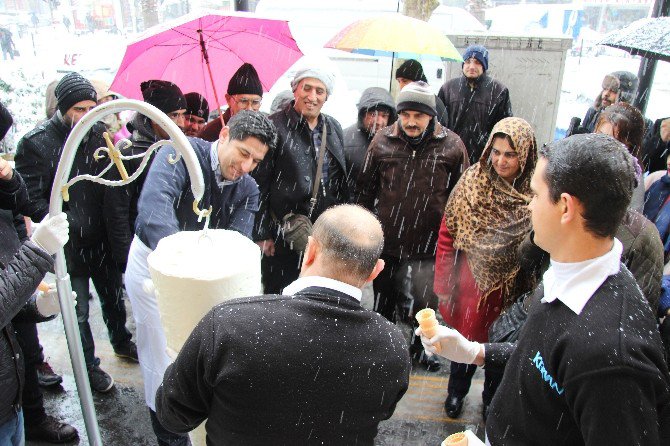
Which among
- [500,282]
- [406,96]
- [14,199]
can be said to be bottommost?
[500,282]

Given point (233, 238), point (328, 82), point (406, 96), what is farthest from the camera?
point (328, 82)

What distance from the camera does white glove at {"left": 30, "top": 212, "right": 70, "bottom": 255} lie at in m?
1.86

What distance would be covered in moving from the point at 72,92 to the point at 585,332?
316 centimetres

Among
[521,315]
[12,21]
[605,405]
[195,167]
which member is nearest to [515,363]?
[605,405]

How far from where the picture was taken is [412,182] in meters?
3.79

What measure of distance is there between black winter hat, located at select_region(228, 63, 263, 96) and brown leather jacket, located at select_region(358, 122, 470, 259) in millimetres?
1083

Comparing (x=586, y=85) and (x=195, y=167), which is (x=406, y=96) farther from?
(x=586, y=85)

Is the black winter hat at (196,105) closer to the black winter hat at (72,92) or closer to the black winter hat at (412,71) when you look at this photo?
the black winter hat at (72,92)

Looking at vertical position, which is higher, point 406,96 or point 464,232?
point 406,96

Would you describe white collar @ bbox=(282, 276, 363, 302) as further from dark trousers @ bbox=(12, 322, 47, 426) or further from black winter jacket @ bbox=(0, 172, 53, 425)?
dark trousers @ bbox=(12, 322, 47, 426)

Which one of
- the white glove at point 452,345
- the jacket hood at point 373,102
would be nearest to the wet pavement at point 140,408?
the white glove at point 452,345

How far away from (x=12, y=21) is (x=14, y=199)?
10532mm

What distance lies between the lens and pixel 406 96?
3.70 metres

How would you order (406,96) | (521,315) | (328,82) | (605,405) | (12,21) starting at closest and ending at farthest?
1. (605,405)
2. (521,315)
3. (406,96)
4. (328,82)
5. (12,21)
